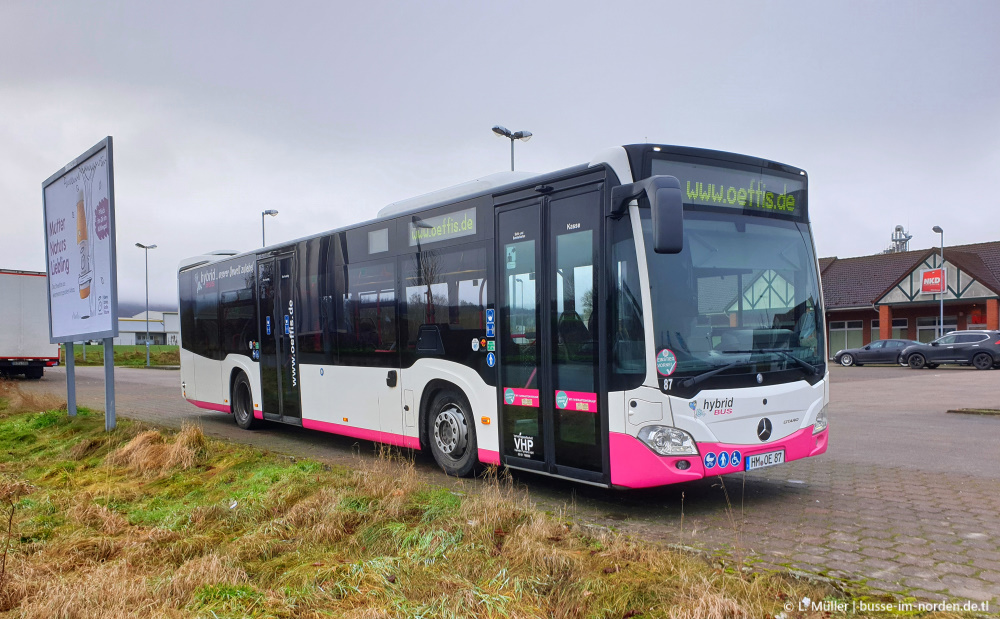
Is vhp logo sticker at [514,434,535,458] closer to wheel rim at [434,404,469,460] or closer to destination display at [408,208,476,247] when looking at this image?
wheel rim at [434,404,469,460]

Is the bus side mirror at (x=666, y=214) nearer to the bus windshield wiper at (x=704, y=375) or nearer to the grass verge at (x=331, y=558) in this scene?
the bus windshield wiper at (x=704, y=375)

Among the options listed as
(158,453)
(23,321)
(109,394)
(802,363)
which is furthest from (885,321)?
(158,453)

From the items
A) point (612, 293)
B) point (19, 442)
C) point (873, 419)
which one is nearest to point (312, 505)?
point (612, 293)

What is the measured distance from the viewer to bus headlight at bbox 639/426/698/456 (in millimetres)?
6113

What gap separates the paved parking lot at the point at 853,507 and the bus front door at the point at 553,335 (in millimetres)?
568

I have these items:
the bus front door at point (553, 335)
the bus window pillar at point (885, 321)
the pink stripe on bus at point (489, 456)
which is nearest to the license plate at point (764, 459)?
the bus front door at point (553, 335)

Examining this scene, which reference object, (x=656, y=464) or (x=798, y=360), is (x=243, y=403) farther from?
(x=798, y=360)

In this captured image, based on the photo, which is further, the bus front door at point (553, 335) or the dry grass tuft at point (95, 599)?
the bus front door at point (553, 335)

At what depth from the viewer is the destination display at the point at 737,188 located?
6539mm

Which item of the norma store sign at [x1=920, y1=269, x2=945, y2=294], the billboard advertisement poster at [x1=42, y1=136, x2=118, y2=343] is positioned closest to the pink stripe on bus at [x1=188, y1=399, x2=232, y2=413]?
the billboard advertisement poster at [x1=42, y1=136, x2=118, y2=343]

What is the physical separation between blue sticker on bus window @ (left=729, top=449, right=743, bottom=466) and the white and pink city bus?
1.2 inches

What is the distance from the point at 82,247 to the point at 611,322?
386 inches

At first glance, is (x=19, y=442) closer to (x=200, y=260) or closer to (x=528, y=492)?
(x=200, y=260)

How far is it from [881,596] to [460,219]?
540 cm
